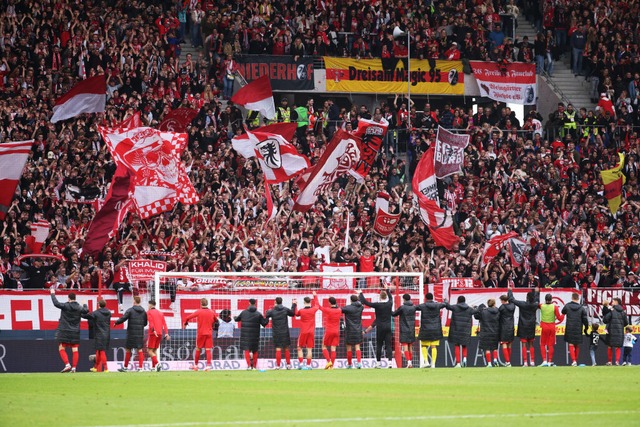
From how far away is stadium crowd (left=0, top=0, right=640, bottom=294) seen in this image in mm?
33188

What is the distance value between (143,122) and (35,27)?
463cm

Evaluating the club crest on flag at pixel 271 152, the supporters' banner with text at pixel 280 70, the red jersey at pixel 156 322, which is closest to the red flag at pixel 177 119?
the club crest on flag at pixel 271 152

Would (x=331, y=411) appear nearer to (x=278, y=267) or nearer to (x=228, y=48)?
(x=278, y=267)

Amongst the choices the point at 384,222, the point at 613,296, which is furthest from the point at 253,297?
the point at 613,296

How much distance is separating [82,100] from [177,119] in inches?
110

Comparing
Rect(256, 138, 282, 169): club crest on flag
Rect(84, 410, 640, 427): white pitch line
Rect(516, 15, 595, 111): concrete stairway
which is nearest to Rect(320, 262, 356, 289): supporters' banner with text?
Rect(256, 138, 282, 169): club crest on flag

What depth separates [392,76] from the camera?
151ft

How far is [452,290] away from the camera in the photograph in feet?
110

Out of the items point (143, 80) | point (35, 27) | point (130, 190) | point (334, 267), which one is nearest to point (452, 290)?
point (334, 267)

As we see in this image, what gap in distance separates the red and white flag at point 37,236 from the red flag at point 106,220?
1.07 metres

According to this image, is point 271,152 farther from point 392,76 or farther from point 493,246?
point 392,76

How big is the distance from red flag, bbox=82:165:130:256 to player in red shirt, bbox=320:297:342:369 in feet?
19.5

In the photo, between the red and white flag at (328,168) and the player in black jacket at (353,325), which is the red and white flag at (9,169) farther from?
Answer: the player in black jacket at (353,325)

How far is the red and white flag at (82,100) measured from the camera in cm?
3572
